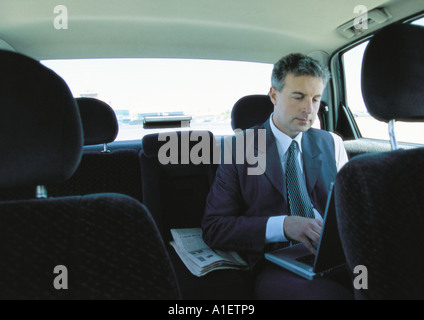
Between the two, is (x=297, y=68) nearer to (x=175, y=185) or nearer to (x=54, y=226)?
(x=175, y=185)

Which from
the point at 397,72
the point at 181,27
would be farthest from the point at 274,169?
the point at 181,27

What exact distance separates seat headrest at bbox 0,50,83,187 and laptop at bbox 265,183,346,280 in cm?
75

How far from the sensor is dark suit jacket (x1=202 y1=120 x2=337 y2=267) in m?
1.19

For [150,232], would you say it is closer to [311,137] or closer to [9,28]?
[311,137]

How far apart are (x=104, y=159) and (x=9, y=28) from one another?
1341 mm

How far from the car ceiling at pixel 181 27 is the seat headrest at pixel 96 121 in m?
0.75

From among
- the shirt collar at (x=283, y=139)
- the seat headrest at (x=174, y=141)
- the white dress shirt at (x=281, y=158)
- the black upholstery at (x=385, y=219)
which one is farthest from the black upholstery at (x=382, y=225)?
the seat headrest at (x=174, y=141)

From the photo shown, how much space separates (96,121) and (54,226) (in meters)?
1.19

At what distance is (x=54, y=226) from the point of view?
1.94 feet

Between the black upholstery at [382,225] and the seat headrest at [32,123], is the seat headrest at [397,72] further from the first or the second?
the seat headrest at [32,123]

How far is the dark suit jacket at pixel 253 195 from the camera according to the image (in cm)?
119
